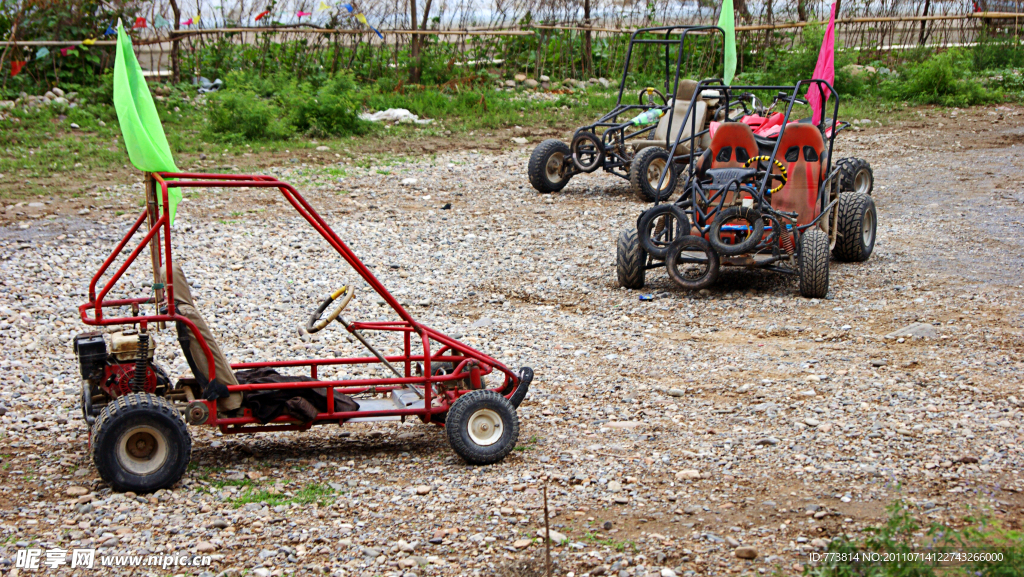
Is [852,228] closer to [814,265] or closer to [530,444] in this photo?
[814,265]

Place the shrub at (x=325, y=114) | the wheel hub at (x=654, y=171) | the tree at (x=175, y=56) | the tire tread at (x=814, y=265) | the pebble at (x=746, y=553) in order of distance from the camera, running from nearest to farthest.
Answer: the pebble at (x=746, y=553) < the tire tread at (x=814, y=265) < the wheel hub at (x=654, y=171) < the shrub at (x=325, y=114) < the tree at (x=175, y=56)

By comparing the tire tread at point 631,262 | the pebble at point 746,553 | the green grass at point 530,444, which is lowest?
the green grass at point 530,444

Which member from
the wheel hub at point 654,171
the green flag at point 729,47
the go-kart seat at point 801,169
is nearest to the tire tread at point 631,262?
the go-kart seat at point 801,169

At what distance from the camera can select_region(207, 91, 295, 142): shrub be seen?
41.9 ft

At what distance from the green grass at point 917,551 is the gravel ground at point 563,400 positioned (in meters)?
0.18

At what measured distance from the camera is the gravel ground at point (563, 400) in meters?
3.47

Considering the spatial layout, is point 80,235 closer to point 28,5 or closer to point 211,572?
point 211,572

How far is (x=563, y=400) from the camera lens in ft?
16.8

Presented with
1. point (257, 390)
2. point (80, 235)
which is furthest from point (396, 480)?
point (80, 235)

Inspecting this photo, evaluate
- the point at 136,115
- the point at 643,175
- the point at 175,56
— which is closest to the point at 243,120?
the point at 175,56

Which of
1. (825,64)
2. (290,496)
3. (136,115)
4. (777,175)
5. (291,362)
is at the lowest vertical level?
(290,496)

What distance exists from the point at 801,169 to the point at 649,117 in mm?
4159

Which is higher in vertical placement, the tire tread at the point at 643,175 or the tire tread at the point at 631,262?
the tire tread at the point at 643,175

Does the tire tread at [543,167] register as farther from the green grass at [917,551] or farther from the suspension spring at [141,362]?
the green grass at [917,551]
